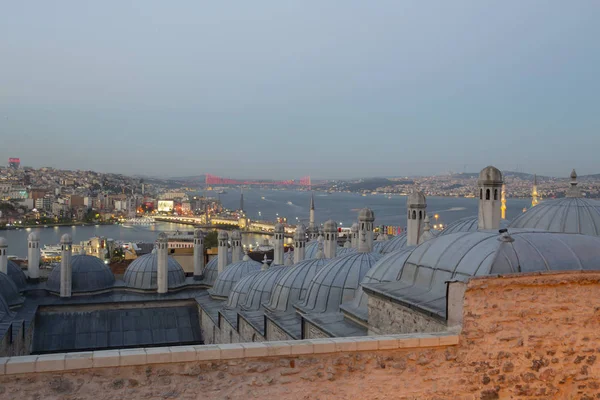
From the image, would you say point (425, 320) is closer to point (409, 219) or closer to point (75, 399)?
point (75, 399)

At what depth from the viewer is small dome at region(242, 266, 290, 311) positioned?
14594mm

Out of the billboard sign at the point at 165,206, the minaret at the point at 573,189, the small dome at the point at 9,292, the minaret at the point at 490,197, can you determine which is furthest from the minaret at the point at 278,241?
the billboard sign at the point at 165,206

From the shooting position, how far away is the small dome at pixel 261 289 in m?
14.6

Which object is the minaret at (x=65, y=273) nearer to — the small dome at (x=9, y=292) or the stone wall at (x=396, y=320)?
the small dome at (x=9, y=292)

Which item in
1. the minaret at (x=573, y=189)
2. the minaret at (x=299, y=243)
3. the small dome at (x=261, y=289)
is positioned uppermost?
the minaret at (x=573, y=189)

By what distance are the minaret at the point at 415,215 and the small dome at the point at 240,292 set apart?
206 inches

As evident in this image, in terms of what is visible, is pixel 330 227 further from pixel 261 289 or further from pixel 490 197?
pixel 490 197

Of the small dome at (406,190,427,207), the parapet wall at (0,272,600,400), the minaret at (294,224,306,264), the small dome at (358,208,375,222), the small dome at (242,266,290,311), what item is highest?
the small dome at (406,190,427,207)

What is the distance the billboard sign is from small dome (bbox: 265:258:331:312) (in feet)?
447

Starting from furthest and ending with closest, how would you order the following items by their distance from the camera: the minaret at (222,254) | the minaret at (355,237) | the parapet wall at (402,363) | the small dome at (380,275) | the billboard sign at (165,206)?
the billboard sign at (165,206) → the minaret at (355,237) → the minaret at (222,254) → the small dome at (380,275) → the parapet wall at (402,363)

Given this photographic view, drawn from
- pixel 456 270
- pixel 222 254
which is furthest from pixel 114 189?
pixel 456 270

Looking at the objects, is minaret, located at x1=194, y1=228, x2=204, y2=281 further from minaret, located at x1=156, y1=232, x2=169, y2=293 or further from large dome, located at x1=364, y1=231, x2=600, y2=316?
large dome, located at x1=364, y1=231, x2=600, y2=316

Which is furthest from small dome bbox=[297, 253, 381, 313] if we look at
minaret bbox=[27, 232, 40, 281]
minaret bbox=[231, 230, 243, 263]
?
minaret bbox=[27, 232, 40, 281]

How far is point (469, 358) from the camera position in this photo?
16.1 feet
